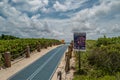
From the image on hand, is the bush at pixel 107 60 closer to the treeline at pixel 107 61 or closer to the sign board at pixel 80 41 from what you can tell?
the treeline at pixel 107 61

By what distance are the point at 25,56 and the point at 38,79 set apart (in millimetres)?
13057

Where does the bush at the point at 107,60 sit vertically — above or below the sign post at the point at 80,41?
below

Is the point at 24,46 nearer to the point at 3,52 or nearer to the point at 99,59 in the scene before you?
the point at 3,52

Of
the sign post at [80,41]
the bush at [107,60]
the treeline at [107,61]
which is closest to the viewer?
the sign post at [80,41]

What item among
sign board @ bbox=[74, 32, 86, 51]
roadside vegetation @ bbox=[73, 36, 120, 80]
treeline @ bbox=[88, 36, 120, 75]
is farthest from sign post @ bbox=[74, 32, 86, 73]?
treeline @ bbox=[88, 36, 120, 75]

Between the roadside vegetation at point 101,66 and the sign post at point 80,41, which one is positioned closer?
the roadside vegetation at point 101,66

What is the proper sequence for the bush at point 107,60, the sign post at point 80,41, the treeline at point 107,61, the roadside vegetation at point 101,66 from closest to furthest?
the roadside vegetation at point 101,66 → the sign post at point 80,41 → the treeline at point 107,61 → the bush at point 107,60

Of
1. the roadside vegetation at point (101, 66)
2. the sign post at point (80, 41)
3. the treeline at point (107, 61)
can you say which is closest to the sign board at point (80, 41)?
the sign post at point (80, 41)

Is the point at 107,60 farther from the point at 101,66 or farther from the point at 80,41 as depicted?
the point at 80,41

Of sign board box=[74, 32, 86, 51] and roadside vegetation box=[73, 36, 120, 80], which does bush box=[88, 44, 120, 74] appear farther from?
sign board box=[74, 32, 86, 51]

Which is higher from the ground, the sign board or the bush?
the sign board

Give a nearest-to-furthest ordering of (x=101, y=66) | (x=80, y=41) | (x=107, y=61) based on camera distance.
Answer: (x=80, y=41) < (x=107, y=61) < (x=101, y=66)

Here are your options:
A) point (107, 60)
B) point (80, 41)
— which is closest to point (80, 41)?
point (80, 41)

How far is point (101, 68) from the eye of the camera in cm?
2094
